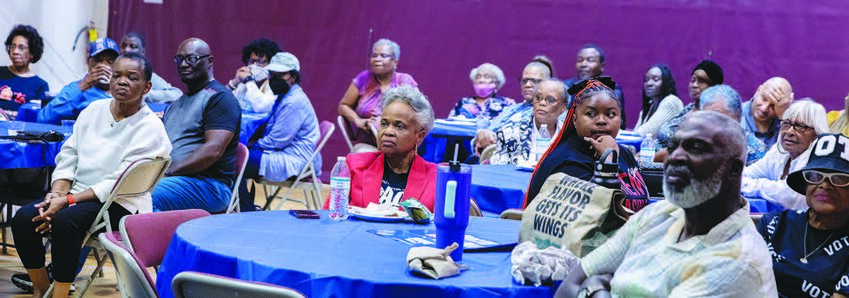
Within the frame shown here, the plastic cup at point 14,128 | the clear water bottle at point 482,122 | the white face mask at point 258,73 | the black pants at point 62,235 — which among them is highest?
the white face mask at point 258,73

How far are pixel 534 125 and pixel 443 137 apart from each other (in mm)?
1743

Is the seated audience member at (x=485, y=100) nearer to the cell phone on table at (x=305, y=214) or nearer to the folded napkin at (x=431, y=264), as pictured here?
the cell phone on table at (x=305, y=214)

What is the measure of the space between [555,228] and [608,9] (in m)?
8.08

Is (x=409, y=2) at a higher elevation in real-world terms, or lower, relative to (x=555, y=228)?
higher

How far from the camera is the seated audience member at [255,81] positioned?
28.2 feet

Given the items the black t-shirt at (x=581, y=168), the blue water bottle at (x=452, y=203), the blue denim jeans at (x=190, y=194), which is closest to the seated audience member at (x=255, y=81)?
the blue denim jeans at (x=190, y=194)

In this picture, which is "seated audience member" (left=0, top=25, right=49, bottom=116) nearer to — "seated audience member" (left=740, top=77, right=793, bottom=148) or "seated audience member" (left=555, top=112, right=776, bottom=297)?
"seated audience member" (left=740, top=77, right=793, bottom=148)

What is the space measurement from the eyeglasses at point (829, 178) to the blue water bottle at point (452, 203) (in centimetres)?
138

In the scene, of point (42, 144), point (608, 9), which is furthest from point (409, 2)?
point (42, 144)

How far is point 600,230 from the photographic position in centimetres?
283

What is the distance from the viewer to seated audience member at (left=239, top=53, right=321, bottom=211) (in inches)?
300

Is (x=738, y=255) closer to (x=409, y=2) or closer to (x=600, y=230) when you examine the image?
(x=600, y=230)

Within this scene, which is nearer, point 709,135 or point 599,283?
point 709,135

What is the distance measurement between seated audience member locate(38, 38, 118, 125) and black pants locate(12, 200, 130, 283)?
2.29m
